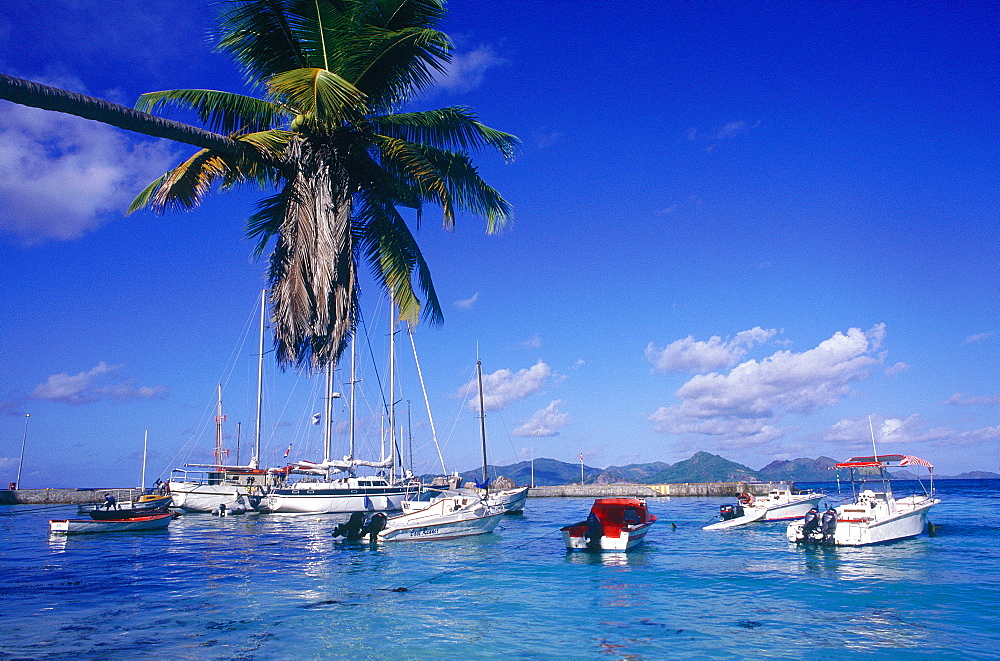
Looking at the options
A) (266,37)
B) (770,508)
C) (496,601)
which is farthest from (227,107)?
(770,508)

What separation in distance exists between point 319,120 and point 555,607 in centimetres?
1222

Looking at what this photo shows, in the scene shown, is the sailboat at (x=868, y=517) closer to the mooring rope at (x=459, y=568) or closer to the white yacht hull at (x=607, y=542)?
the white yacht hull at (x=607, y=542)

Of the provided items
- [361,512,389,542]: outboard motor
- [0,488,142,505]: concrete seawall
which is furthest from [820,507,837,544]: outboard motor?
[0,488,142,505]: concrete seawall

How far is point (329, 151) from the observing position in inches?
367

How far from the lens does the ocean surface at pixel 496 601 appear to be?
461 inches

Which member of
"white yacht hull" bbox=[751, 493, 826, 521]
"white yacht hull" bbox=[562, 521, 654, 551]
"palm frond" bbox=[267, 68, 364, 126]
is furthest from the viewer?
"white yacht hull" bbox=[751, 493, 826, 521]

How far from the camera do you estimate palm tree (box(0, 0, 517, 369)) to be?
340 inches

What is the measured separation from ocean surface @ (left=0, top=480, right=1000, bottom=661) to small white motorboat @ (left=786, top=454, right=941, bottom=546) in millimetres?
723

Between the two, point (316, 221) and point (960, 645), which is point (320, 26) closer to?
point (316, 221)

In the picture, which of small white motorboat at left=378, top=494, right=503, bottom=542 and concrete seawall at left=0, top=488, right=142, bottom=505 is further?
concrete seawall at left=0, top=488, right=142, bottom=505

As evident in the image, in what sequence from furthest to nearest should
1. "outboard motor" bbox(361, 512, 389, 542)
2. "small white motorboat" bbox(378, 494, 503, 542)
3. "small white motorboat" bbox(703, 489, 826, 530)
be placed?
"small white motorboat" bbox(703, 489, 826, 530), "small white motorboat" bbox(378, 494, 503, 542), "outboard motor" bbox(361, 512, 389, 542)

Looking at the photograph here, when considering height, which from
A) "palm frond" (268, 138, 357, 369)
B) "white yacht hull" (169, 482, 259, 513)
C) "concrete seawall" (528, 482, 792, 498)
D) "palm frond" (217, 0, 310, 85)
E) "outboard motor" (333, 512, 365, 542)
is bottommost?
"concrete seawall" (528, 482, 792, 498)

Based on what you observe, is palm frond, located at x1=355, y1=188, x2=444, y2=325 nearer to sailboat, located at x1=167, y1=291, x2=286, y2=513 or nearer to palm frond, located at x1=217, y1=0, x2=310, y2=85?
palm frond, located at x1=217, y1=0, x2=310, y2=85

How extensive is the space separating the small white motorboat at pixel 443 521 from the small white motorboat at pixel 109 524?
51.5 ft
